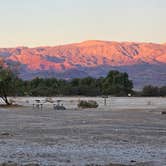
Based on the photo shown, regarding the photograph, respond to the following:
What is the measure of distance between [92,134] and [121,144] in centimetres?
483

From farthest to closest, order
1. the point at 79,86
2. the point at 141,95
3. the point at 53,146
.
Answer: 1. the point at 79,86
2. the point at 141,95
3. the point at 53,146

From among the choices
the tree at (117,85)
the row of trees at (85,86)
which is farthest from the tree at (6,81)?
the tree at (117,85)

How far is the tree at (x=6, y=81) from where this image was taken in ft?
227

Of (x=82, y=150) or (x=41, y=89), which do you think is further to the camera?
(x=41, y=89)

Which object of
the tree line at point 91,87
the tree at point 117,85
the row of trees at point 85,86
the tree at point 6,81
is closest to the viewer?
the tree at point 6,81

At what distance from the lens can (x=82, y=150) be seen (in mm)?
18953

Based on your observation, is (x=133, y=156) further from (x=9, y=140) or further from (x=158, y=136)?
(x=158, y=136)

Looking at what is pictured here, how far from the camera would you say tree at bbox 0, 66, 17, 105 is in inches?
2729

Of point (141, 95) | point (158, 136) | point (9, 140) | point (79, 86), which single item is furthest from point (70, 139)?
point (79, 86)

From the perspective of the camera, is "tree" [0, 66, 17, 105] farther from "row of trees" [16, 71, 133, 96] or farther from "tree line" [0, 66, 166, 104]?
"row of trees" [16, 71, 133, 96]

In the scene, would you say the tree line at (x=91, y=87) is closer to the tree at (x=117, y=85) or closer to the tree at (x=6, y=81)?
the tree at (x=117, y=85)

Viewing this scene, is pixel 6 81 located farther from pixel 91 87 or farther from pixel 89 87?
pixel 91 87

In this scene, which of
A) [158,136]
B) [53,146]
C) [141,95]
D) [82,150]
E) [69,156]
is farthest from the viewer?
[141,95]

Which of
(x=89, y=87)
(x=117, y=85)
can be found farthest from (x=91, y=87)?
(x=117, y=85)
